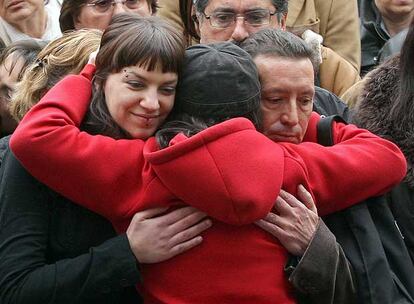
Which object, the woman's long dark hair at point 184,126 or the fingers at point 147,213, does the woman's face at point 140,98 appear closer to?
the woman's long dark hair at point 184,126

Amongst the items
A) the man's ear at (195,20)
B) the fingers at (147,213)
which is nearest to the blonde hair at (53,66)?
the man's ear at (195,20)

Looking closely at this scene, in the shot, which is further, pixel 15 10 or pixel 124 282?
pixel 15 10

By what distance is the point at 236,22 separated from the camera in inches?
132

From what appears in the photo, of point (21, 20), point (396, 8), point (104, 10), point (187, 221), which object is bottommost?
point (396, 8)

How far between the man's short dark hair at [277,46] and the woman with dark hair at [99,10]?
4.48 ft

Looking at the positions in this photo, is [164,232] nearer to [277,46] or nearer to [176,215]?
[176,215]

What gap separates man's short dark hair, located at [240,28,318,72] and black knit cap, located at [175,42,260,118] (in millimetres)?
125

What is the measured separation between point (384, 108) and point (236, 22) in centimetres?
71

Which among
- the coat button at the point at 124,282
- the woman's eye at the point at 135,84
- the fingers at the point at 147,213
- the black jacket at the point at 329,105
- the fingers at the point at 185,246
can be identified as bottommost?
the coat button at the point at 124,282

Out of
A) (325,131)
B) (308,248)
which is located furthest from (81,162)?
(325,131)

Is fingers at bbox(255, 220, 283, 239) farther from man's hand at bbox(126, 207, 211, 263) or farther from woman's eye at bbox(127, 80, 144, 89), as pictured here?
woman's eye at bbox(127, 80, 144, 89)

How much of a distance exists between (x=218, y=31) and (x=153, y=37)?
910mm

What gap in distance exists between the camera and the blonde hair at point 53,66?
300 cm

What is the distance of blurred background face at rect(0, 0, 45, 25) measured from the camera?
185 inches
